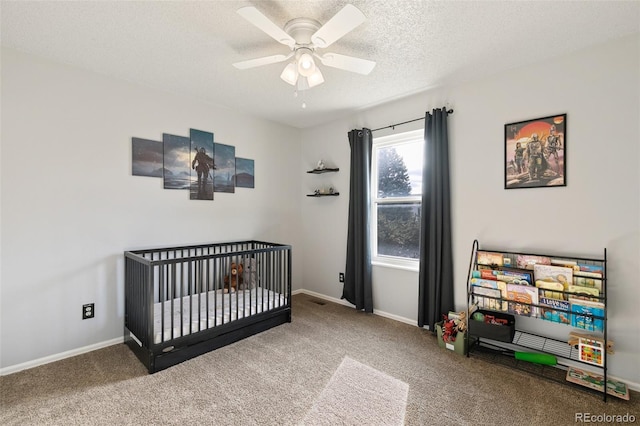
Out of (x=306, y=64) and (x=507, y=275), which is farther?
(x=507, y=275)

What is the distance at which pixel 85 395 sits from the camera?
1945 mm

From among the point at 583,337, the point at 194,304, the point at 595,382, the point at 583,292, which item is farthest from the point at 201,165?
the point at 595,382

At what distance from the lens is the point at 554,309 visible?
2090 millimetres

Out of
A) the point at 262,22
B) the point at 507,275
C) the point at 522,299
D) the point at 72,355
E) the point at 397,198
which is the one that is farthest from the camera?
the point at 397,198

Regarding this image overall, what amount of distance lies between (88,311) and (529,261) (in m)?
3.65

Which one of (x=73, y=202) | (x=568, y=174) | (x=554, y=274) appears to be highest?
(x=568, y=174)

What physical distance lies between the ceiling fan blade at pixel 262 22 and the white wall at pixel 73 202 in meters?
1.84

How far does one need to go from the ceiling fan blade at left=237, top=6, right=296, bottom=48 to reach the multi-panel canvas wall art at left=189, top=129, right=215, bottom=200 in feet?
6.03

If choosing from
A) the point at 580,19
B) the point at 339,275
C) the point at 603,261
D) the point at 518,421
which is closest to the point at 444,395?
the point at 518,421

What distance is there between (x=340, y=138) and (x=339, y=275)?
70.2 inches

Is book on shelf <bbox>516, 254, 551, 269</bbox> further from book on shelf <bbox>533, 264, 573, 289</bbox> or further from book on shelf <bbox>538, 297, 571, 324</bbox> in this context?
book on shelf <bbox>538, 297, 571, 324</bbox>

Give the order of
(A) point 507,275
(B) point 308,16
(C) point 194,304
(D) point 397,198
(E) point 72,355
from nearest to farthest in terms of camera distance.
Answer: (B) point 308,16, (A) point 507,275, (E) point 72,355, (C) point 194,304, (D) point 397,198

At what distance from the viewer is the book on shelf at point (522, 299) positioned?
217 centimetres

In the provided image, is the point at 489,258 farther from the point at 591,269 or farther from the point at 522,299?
the point at 591,269
